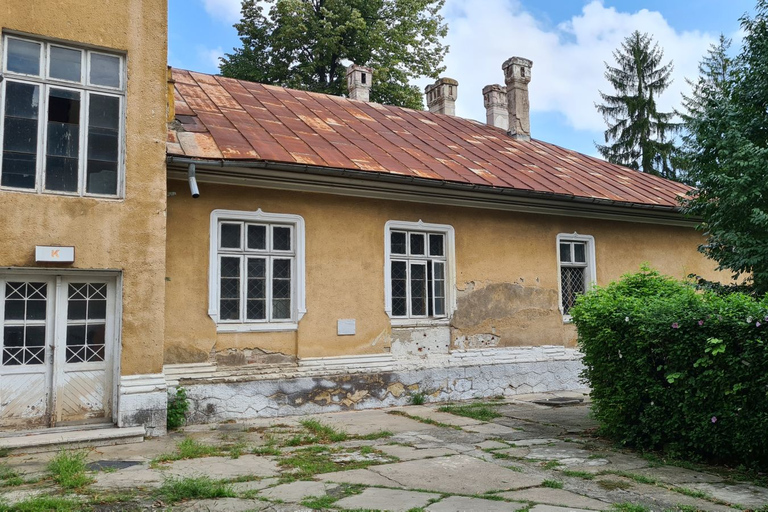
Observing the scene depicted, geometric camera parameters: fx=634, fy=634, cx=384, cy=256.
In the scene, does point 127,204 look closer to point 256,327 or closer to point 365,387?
point 256,327

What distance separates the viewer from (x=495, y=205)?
1084 centimetres

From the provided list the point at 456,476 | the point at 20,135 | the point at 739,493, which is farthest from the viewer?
the point at 20,135

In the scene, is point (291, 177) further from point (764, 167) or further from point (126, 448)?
point (764, 167)

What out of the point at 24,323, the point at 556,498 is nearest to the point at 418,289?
the point at 24,323

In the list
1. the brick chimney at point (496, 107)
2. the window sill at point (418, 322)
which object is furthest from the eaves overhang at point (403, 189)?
the brick chimney at point (496, 107)

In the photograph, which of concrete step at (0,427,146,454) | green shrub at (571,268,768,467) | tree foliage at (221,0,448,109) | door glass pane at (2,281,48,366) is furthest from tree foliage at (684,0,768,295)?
tree foliage at (221,0,448,109)

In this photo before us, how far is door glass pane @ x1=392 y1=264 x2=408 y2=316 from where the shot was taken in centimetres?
1004

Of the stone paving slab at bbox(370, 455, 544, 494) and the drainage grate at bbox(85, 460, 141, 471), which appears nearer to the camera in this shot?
the stone paving slab at bbox(370, 455, 544, 494)

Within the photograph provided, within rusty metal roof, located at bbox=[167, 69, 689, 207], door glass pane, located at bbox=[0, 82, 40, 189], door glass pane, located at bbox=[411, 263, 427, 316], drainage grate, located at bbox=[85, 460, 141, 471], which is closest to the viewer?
drainage grate, located at bbox=[85, 460, 141, 471]

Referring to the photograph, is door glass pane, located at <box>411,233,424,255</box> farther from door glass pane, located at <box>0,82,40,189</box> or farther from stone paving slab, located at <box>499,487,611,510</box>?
stone paving slab, located at <box>499,487,611,510</box>

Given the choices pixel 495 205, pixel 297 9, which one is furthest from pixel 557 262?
pixel 297 9

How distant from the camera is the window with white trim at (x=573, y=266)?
1169 centimetres

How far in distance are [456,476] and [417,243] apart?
5.32 m

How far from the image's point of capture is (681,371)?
579 cm
